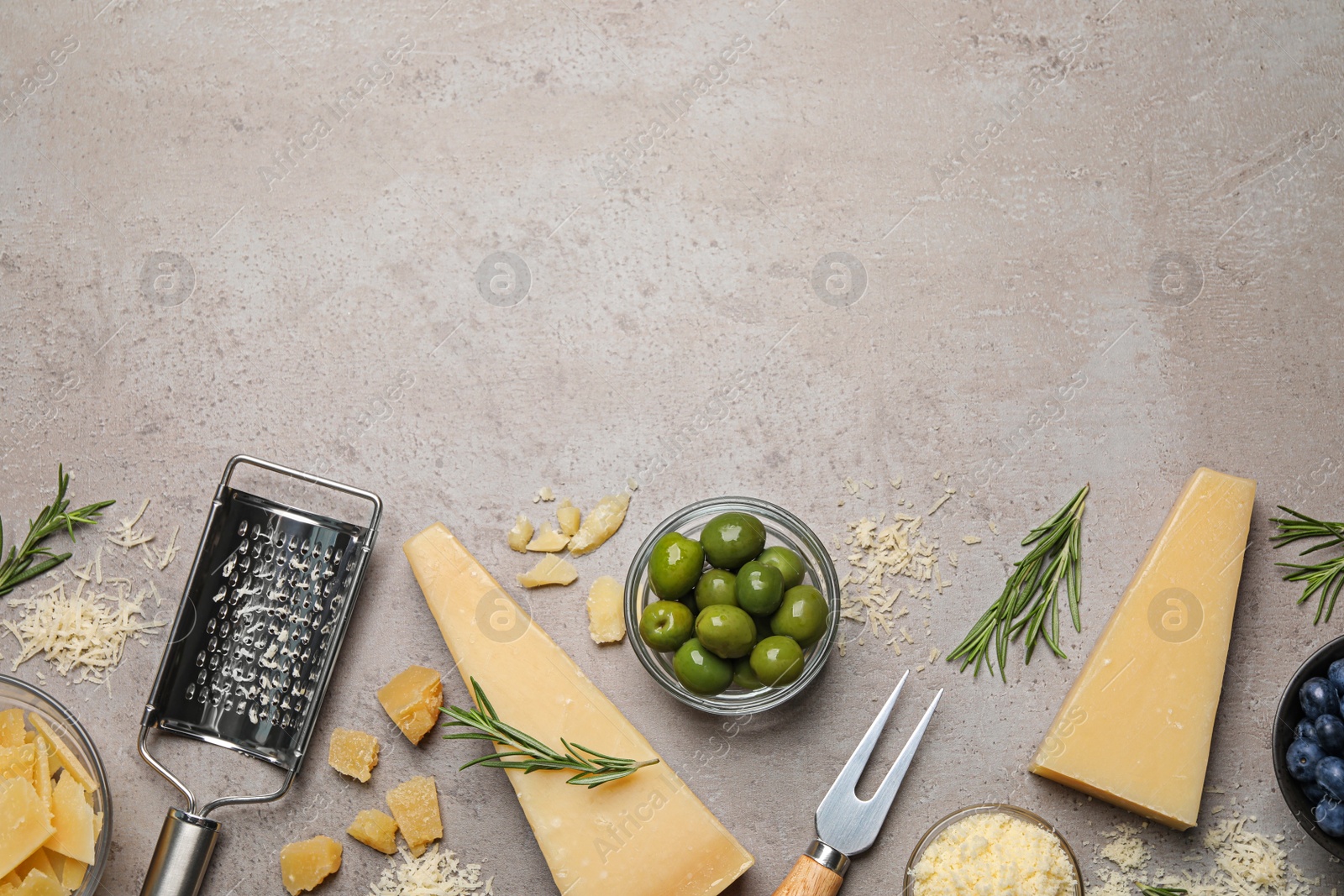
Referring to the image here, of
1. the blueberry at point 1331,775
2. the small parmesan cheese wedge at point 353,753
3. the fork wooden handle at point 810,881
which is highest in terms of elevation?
the blueberry at point 1331,775

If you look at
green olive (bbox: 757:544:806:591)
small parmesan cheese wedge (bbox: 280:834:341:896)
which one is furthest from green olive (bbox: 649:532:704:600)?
small parmesan cheese wedge (bbox: 280:834:341:896)

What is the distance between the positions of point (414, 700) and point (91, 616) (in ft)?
2.27

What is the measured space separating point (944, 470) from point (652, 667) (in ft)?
2.27

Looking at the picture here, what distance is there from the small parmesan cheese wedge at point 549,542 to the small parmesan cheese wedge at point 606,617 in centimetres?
12

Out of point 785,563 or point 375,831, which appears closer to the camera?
point 785,563

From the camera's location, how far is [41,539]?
1.75 metres

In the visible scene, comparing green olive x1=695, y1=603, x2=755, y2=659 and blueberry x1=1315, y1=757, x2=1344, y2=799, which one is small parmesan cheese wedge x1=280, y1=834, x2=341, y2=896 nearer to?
green olive x1=695, y1=603, x2=755, y2=659

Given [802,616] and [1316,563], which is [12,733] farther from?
[1316,563]

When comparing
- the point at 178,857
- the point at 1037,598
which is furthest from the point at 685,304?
the point at 178,857

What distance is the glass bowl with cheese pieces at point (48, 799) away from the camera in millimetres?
1435

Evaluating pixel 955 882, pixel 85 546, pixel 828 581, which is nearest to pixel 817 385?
pixel 828 581

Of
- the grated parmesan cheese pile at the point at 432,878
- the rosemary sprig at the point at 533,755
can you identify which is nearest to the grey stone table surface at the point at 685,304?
the grated parmesan cheese pile at the point at 432,878

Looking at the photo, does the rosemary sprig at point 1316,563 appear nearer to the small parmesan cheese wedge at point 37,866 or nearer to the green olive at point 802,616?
the green olive at point 802,616

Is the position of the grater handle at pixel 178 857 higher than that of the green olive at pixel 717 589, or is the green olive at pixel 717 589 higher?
the green olive at pixel 717 589
